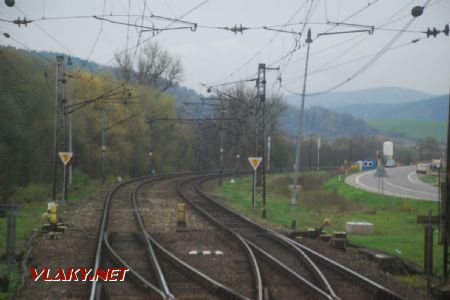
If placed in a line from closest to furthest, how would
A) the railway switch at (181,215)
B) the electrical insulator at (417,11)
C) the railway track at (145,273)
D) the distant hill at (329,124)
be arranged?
the railway track at (145,273)
the electrical insulator at (417,11)
the railway switch at (181,215)
the distant hill at (329,124)

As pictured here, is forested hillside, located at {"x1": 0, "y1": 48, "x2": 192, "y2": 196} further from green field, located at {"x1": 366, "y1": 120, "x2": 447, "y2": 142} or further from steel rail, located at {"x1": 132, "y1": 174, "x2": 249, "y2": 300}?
green field, located at {"x1": 366, "y1": 120, "x2": 447, "y2": 142}

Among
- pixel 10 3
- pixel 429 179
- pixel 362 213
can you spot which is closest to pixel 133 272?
pixel 10 3

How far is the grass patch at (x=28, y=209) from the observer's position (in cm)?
1477

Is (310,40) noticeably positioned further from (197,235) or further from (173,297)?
(173,297)

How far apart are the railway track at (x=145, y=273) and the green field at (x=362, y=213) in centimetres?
610

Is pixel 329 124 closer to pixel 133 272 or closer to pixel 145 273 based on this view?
pixel 145 273

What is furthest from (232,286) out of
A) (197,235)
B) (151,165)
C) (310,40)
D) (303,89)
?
(151,165)

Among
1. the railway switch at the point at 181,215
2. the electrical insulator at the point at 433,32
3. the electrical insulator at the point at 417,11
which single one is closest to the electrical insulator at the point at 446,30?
the electrical insulator at the point at 433,32

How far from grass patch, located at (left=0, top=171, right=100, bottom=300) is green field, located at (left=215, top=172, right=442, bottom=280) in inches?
378

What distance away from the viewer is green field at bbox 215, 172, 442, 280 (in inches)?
788

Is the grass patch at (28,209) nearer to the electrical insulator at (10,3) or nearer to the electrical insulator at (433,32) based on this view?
the electrical insulator at (10,3)

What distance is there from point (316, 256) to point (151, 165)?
188 ft

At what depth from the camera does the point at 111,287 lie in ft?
41.3

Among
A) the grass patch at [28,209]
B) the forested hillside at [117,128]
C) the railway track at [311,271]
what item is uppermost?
the forested hillside at [117,128]
